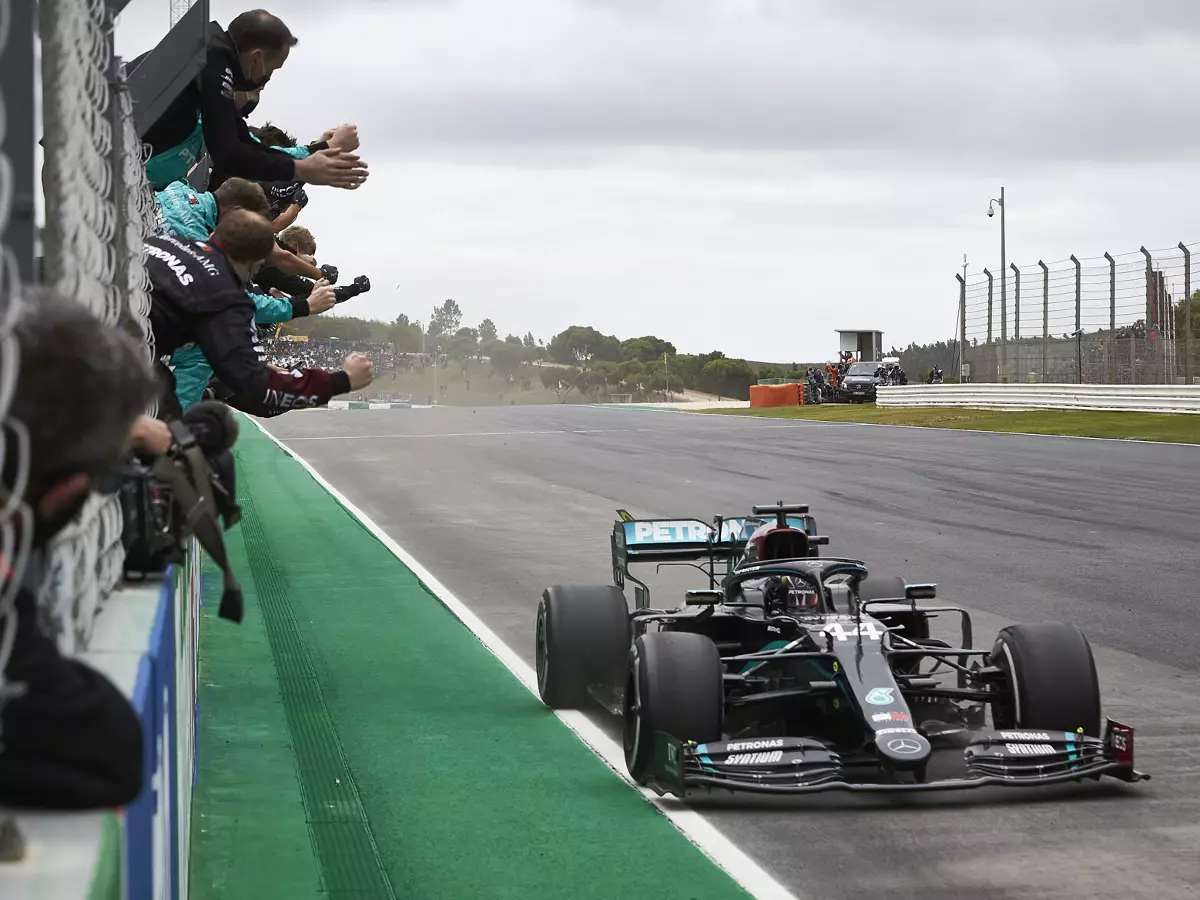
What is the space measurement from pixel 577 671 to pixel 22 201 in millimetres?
5703

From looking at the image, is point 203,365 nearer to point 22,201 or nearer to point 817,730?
point 817,730

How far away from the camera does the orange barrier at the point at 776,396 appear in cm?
5675

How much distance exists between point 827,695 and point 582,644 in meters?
1.70

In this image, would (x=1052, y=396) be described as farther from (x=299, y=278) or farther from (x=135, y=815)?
(x=135, y=815)

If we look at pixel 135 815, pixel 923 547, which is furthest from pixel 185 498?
pixel 923 547

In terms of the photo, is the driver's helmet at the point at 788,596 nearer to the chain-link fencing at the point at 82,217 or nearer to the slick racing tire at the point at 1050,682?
the slick racing tire at the point at 1050,682

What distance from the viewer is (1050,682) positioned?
20.5 ft

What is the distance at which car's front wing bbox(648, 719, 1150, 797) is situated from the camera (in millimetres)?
5723

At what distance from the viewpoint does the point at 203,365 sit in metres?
5.61

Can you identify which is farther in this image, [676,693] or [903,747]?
[676,693]

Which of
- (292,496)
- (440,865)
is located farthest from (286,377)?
(292,496)

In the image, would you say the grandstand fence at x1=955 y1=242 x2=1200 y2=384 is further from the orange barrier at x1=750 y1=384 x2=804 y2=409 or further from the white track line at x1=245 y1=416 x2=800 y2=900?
the white track line at x1=245 y1=416 x2=800 y2=900

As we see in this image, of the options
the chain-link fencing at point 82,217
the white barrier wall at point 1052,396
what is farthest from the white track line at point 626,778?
the white barrier wall at point 1052,396

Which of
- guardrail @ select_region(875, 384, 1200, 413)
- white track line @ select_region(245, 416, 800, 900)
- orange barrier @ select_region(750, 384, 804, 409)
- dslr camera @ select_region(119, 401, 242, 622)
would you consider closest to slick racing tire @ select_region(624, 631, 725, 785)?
white track line @ select_region(245, 416, 800, 900)
